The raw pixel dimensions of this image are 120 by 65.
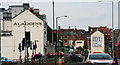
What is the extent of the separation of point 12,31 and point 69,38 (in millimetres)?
107560

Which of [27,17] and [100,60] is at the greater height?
[27,17]

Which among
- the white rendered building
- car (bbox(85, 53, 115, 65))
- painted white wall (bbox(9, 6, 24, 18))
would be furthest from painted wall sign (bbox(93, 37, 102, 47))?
car (bbox(85, 53, 115, 65))

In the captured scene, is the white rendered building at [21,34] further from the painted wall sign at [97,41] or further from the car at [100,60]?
the painted wall sign at [97,41]

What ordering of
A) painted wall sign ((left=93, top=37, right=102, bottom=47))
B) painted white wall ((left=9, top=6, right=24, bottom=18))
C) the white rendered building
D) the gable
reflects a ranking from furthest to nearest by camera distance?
painted wall sign ((left=93, top=37, right=102, bottom=47))
painted white wall ((left=9, top=6, right=24, bottom=18))
the gable
the white rendered building

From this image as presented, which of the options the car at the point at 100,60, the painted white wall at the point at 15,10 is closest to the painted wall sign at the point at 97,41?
the painted white wall at the point at 15,10

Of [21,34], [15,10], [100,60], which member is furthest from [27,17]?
[100,60]

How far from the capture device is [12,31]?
92.1m

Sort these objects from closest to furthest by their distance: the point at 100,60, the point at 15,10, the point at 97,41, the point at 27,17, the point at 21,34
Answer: the point at 100,60 → the point at 21,34 → the point at 27,17 → the point at 15,10 → the point at 97,41

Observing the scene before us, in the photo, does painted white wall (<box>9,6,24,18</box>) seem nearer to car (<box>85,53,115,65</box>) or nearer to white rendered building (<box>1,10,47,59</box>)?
white rendered building (<box>1,10,47,59</box>)

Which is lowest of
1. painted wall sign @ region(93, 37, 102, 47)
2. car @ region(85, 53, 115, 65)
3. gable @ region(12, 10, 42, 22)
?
painted wall sign @ region(93, 37, 102, 47)

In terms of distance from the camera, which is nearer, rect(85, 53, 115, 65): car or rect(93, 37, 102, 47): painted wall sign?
rect(85, 53, 115, 65): car

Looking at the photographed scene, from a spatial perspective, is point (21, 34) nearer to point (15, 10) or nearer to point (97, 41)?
point (15, 10)

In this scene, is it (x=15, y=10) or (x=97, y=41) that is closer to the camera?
(x=15, y=10)

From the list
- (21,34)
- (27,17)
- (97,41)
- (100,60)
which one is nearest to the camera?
(100,60)
